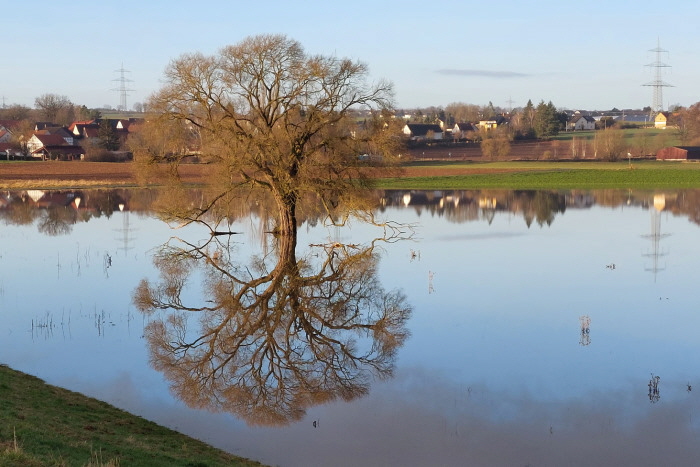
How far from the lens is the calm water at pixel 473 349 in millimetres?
11930

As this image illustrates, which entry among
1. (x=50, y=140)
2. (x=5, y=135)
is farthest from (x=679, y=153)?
(x=5, y=135)

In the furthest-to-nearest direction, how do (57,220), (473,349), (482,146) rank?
(482,146), (57,220), (473,349)

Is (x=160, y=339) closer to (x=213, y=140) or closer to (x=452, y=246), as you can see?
(x=452, y=246)

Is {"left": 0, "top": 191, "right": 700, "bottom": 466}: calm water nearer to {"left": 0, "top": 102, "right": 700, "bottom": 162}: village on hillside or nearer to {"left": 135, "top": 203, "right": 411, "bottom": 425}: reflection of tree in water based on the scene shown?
{"left": 135, "top": 203, "right": 411, "bottom": 425}: reflection of tree in water

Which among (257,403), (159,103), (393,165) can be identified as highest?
(159,103)

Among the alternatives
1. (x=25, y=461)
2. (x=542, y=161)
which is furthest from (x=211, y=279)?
(x=542, y=161)

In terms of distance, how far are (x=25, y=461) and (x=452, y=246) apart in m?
27.0

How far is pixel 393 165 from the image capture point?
38.9m

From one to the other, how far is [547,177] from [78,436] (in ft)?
235

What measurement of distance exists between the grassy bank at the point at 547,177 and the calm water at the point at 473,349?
3668cm

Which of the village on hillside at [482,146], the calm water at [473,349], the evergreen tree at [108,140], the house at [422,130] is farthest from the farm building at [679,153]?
the evergreen tree at [108,140]

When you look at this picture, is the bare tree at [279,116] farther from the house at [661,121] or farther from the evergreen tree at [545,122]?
the house at [661,121]

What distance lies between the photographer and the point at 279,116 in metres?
37.4

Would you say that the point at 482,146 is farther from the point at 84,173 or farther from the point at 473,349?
the point at 473,349
